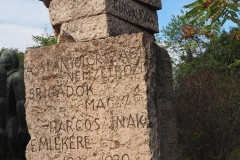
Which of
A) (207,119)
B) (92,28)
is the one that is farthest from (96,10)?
(207,119)

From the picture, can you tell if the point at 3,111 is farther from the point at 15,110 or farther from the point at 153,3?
the point at 153,3

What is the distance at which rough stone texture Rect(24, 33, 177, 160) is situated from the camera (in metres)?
3.75

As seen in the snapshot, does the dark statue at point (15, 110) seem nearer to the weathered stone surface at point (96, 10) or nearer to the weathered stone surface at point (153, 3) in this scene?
the weathered stone surface at point (96, 10)

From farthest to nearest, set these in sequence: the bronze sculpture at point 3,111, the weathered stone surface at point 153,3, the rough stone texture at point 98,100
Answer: the bronze sculpture at point 3,111 < the weathered stone surface at point 153,3 < the rough stone texture at point 98,100

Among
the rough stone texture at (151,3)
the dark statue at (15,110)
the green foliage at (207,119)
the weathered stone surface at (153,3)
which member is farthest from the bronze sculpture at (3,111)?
the green foliage at (207,119)

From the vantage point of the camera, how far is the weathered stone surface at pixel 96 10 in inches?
163

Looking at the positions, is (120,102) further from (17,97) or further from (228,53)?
(228,53)

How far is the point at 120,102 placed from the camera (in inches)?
150

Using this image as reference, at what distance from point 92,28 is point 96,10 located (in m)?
0.16

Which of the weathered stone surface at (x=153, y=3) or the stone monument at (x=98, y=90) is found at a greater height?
the weathered stone surface at (x=153, y=3)

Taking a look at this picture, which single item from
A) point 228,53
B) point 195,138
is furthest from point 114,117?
point 228,53

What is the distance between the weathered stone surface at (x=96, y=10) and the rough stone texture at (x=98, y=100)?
1.13 ft

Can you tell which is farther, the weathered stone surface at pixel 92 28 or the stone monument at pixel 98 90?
the weathered stone surface at pixel 92 28

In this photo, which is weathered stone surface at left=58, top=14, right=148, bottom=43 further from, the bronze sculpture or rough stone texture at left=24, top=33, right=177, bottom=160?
the bronze sculpture
